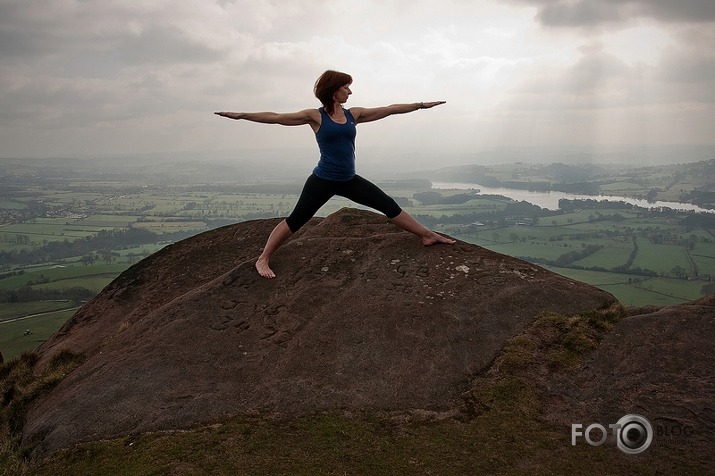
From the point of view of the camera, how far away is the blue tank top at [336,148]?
855cm

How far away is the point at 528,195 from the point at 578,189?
24.2 meters

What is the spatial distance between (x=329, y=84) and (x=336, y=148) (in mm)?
1159

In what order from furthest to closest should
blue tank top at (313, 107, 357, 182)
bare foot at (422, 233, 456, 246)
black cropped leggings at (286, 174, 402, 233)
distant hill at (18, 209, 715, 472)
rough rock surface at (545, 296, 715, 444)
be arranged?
bare foot at (422, 233, 456, 246) → black cropped leggings at (286, 174, 402, 233) → blue tank top at (313, 107, 357, 182) → distant hill at (18, 209, 715, 472) → rough rock surface at (545, 296, 715, 444)

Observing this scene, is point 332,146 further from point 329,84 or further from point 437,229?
point 437,229

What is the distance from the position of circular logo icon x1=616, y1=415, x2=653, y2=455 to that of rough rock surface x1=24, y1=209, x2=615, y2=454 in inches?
80.0

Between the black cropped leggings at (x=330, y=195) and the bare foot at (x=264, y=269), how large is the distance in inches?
43.1

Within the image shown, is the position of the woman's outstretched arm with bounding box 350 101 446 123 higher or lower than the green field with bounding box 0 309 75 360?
higher

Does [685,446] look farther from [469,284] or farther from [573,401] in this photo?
[469,284]

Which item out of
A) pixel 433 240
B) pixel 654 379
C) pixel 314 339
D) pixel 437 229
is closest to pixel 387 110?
pixel 433 240

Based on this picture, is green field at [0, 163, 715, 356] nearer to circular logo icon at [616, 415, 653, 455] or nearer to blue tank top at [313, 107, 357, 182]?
blue tank top at [313, 107, 357, 182]

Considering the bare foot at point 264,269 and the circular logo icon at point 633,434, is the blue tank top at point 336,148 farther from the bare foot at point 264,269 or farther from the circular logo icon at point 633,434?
the circular logo icon at point 633,434

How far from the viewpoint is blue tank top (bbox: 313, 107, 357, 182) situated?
855 centimetres

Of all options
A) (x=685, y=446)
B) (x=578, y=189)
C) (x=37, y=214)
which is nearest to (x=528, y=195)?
(x=578, y=189)

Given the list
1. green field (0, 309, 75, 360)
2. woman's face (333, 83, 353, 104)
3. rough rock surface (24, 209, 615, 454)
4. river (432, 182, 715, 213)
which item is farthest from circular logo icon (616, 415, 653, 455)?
river (432, 182, 715, 213)
